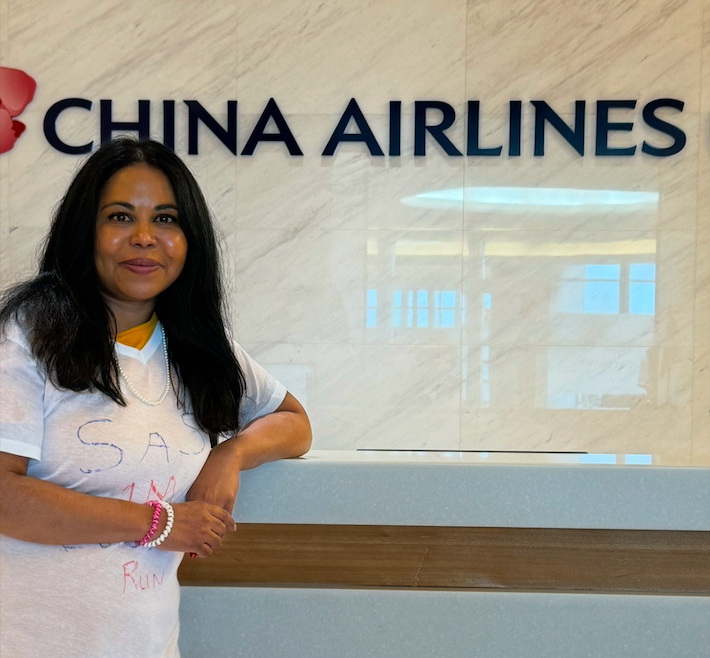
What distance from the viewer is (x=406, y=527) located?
6.23 feet

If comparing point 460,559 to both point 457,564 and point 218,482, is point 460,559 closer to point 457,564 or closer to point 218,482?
point 457,564

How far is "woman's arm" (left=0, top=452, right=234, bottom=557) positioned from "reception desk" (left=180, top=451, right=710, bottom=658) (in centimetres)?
43

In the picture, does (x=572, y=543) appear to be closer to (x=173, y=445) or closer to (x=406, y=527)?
(x=406, y=527)

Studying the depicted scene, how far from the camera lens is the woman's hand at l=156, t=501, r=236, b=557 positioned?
1527 millimetres

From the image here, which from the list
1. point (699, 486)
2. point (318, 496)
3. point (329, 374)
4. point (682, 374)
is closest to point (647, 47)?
point (682, 374)

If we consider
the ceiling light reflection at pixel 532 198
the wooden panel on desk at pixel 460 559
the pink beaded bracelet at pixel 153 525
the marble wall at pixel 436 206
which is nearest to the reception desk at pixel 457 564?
the wooden panel on desk at pixel 460 559

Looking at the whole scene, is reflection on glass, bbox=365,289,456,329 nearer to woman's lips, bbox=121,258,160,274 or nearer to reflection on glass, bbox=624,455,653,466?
reflection on glass, bbox=624,455,653,466

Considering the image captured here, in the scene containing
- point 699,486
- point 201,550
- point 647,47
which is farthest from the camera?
point 647,47

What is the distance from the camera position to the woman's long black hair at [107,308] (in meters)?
1.51

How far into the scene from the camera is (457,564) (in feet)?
6.23

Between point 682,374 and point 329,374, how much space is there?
1.91m

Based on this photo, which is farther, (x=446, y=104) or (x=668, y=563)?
(x=446, y=104)

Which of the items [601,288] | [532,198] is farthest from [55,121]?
[601,288]

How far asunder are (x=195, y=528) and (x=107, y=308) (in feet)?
1.49
